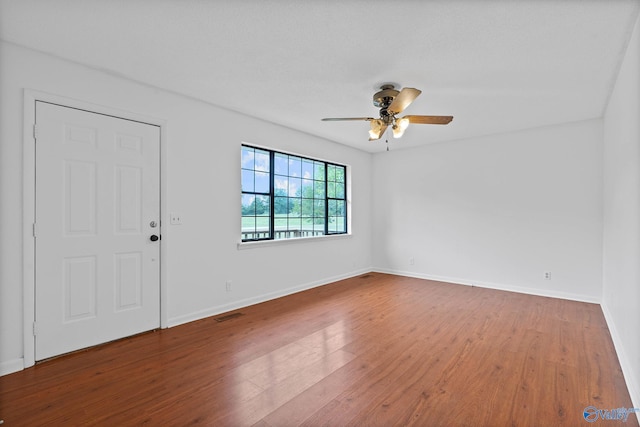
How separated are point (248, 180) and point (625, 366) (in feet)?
13.7

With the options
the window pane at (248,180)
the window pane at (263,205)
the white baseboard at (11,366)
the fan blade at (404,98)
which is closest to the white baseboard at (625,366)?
the fan blade at (404,98)

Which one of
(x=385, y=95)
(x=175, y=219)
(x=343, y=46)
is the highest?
(x=343, y=46)

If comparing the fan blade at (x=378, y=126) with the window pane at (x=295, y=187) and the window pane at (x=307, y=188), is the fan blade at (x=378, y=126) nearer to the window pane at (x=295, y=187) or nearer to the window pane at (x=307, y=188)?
the window pane at (x=295, y=187)

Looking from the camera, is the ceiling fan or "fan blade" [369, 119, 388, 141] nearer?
the ceiling fan

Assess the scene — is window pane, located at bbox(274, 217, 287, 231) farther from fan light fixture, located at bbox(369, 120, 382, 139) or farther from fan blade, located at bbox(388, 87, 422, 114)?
fan blade, located at bbox(388, 87, 422, 114)

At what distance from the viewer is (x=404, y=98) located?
271 cm

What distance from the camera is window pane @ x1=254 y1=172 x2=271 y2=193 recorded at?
→ 4.33 metres

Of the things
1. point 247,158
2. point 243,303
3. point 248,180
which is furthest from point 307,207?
point 243,303

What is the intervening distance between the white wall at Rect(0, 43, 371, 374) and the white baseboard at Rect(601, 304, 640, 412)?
3635mm

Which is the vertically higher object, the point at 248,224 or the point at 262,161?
the point at 262,161

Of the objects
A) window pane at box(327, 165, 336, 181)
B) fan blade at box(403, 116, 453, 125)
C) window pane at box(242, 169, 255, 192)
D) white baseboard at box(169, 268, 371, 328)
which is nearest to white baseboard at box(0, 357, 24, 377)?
white baseboard at box(169, 268, 371, 328)

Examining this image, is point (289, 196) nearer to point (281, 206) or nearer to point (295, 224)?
point (281, 206)

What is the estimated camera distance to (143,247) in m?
3.13

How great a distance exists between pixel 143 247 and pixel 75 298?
69cm
